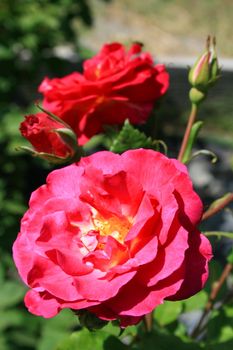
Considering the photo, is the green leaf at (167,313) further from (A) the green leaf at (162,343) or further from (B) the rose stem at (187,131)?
(B) the rose stem at (187,131)

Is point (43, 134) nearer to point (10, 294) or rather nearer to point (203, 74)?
point (203, 74)

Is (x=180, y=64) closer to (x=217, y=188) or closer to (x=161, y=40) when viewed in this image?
(x=217, y=188)

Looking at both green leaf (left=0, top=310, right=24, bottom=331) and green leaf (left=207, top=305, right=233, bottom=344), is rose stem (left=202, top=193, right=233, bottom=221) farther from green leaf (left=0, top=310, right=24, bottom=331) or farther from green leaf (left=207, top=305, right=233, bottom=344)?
green leaf (left=0, top=310, right=24, bottom=331)

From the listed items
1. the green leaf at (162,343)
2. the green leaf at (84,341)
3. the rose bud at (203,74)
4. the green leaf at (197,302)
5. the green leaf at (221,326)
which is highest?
the rose bud at (203,74)

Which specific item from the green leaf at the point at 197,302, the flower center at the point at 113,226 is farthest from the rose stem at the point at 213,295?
the flower center at the point at 113,226

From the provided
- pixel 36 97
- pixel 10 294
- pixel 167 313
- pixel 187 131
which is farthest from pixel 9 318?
Answer: pixel 36 97

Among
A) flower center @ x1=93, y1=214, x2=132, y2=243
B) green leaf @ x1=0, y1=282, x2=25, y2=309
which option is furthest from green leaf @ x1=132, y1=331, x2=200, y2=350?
green leaf @ x1=0, y1=282, x2=25, y2=309
